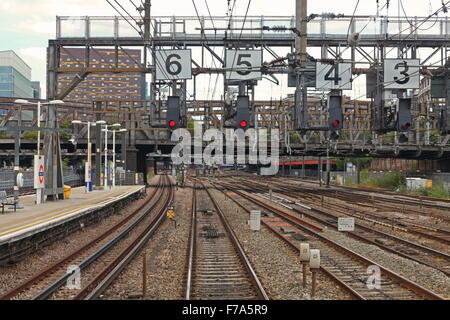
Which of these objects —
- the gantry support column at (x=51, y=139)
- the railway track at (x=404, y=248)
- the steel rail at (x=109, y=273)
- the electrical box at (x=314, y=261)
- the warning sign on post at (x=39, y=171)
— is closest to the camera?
the steel rail at (x=109, y=273)

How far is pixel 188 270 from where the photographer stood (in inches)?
468

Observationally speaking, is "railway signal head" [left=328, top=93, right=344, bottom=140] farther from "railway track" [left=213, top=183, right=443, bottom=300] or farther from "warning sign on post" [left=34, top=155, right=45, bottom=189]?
"warning sign on post" [left=34, top=155, right=45, bottom=189]

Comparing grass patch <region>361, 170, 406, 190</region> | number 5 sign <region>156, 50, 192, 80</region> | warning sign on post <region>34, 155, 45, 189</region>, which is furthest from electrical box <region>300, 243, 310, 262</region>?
grass patch <region>361, 170, 406, 190</region>

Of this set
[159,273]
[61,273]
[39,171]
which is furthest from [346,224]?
[39,171]

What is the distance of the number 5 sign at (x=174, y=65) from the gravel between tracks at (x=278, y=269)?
7.73 meters

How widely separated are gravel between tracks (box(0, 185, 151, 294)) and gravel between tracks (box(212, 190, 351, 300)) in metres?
A: 5.53

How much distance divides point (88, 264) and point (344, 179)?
2277 inches

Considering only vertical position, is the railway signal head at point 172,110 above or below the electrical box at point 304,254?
above

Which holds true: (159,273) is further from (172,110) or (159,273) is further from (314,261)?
(172,110)

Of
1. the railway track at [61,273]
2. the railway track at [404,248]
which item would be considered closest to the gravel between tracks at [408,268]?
the railway track at [404,248]

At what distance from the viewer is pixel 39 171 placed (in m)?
23.3

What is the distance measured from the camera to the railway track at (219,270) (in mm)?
9797

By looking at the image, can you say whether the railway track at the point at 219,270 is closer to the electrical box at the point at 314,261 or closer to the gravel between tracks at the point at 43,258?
the electrical box at the point at 314,261
